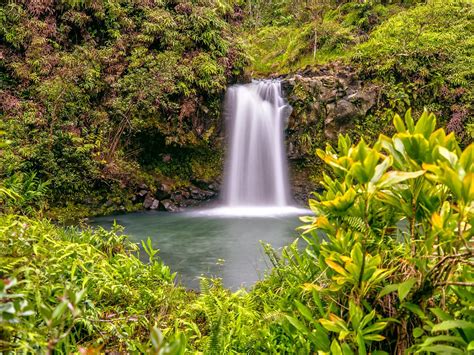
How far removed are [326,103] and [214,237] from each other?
20.4ft

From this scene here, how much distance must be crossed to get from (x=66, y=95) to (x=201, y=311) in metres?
8.05

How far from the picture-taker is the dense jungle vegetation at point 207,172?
1.35 m

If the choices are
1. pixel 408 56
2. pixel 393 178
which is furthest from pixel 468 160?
pixel 408 56

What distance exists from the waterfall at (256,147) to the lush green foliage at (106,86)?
Answer: 717mm

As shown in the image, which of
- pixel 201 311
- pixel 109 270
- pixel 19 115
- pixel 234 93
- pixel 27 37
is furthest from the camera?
pixel 234 93

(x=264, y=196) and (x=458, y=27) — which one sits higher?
(x=458, y=27)

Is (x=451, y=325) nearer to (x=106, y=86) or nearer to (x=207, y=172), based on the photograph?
(x=106, y=86)

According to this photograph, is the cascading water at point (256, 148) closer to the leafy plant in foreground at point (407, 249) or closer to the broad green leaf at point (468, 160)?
the leafy plant in foreground at point (407, 249)

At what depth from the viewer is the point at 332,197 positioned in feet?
5.22

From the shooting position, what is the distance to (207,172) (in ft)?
38.2

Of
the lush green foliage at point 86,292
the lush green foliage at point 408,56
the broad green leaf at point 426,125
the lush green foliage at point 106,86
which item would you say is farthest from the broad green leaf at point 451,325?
the lush green foliage at point 408,56

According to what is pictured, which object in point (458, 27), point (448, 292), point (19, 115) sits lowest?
point (448, 292)

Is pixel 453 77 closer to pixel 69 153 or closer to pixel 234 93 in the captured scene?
pixel 234 93

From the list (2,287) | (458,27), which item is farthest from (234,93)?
(2,287)
